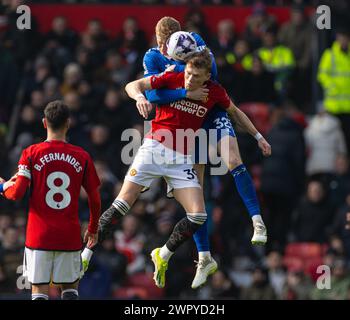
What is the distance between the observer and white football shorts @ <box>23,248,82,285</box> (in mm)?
14273

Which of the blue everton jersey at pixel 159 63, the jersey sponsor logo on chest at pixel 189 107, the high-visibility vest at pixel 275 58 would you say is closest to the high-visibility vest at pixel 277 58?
the high-visibility vest at pixel 275 58

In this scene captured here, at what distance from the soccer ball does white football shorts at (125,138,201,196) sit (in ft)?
3.39

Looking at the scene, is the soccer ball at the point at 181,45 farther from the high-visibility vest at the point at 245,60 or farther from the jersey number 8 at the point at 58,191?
the high-visibility vest at the point at 245,60

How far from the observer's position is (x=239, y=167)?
15500mm

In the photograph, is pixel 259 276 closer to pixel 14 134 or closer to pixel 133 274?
pixel 133 274

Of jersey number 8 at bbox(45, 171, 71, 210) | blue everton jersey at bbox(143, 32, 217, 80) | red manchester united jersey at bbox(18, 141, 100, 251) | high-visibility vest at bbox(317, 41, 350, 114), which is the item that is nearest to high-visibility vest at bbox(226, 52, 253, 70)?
high-visibility vest at bbox(317, 41, 350, 114)

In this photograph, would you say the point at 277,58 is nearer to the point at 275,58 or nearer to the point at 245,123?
the point at 275,58

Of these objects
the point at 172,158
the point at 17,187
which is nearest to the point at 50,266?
the point at 17,187

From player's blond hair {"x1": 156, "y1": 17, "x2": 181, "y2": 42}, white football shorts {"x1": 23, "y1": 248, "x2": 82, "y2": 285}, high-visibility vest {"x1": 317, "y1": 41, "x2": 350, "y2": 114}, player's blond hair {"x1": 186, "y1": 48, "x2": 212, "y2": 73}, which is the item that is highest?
high-visibility vest {"x1": 317, "y1": 41, "x2": 350, "y2": 114}

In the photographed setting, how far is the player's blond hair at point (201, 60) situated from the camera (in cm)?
1484

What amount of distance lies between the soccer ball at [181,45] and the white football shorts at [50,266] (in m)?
2.43

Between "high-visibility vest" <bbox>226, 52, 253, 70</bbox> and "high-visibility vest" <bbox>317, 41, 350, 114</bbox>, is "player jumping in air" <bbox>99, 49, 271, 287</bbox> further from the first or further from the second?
"high-visibility vest" <bbox>317, 41, 350, 114</bbox>
